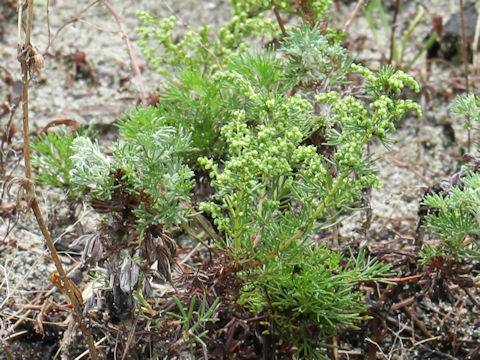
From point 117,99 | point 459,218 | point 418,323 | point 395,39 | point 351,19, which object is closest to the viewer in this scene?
point 459,218

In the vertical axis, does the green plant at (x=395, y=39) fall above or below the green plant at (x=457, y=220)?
above

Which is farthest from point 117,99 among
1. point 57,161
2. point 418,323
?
point 418,323

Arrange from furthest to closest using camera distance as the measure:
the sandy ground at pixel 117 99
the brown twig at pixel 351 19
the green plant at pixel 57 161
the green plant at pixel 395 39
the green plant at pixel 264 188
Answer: the green plant at pixel 395 39, the brown twig at pixel 351 19, the sandy ground at pixel 117 99, the green plant at pixel 57 161, the green plant at pixel 264 188

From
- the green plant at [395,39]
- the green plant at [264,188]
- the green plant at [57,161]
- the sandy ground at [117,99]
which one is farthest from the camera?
the green plant at [395,39]

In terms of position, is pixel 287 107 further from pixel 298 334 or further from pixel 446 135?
pixel 446 135

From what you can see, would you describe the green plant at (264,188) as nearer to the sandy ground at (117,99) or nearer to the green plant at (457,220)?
the green plant at (457,220)

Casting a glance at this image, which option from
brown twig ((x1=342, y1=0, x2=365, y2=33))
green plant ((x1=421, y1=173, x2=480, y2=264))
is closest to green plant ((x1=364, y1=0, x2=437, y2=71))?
brown twig ((x1=342, y1=0, x2=365, y2=33))

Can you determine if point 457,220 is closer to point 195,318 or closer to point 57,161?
point 195,318

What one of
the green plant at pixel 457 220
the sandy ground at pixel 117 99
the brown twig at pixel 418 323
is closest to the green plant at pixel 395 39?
the sandy ground at pixel 117 99

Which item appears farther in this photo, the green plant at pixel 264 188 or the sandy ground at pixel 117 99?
the sandy ground at pixel 117 99
